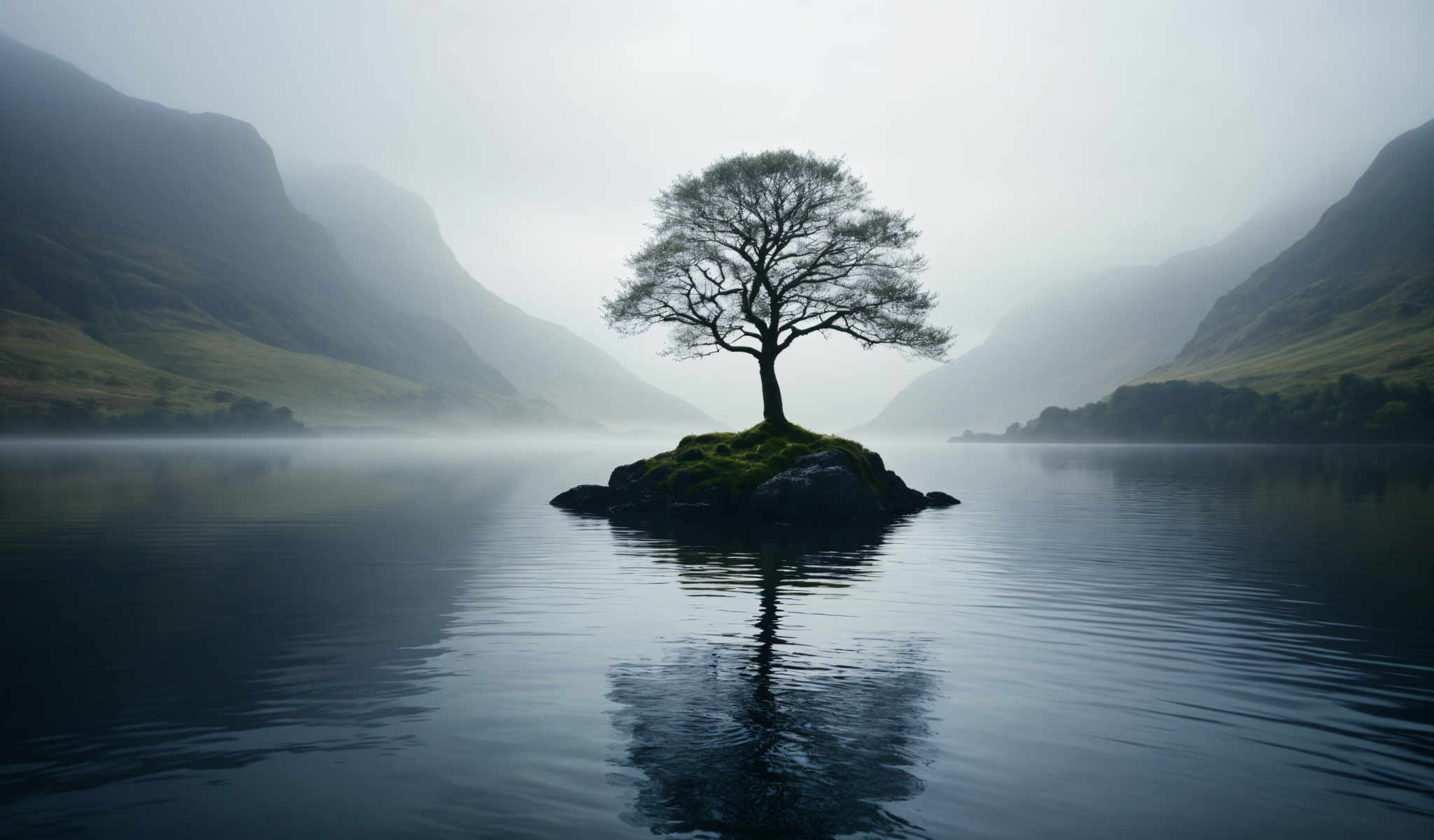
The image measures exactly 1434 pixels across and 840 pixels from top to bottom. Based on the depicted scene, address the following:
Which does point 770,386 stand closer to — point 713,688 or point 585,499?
point 585,499

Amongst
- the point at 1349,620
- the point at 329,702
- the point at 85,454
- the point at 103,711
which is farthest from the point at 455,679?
the point at 85,454

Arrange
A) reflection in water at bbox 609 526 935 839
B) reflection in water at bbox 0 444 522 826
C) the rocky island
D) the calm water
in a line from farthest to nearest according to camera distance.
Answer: the rocky island
reflection in water at bbox 0 444 522 826
the calm water
reflection in water at bbox 609 526 935 839

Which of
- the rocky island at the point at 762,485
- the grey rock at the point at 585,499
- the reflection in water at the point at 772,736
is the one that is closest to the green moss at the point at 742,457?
the rocky island at the point at 762,485

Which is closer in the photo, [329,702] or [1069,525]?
[329,702]

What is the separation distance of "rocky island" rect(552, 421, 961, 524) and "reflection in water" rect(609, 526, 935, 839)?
22883mm

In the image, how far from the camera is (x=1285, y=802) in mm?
8258

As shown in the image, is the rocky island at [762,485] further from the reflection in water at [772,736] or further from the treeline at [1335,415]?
the treeline at [1335,415]

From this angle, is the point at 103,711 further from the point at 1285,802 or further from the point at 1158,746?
the point at 1285,802

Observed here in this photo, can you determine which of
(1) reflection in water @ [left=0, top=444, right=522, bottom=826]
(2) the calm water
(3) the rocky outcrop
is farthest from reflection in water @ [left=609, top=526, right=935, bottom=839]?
(3) the rocky outcrop

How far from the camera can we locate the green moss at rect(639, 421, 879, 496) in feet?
138

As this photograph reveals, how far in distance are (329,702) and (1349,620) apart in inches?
780

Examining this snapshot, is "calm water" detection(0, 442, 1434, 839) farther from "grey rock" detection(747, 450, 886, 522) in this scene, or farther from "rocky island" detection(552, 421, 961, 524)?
"rocky island" detection(552, 421, 961, 524)

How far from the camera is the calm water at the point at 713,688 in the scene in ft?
26.6

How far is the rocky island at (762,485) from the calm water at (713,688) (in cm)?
989
